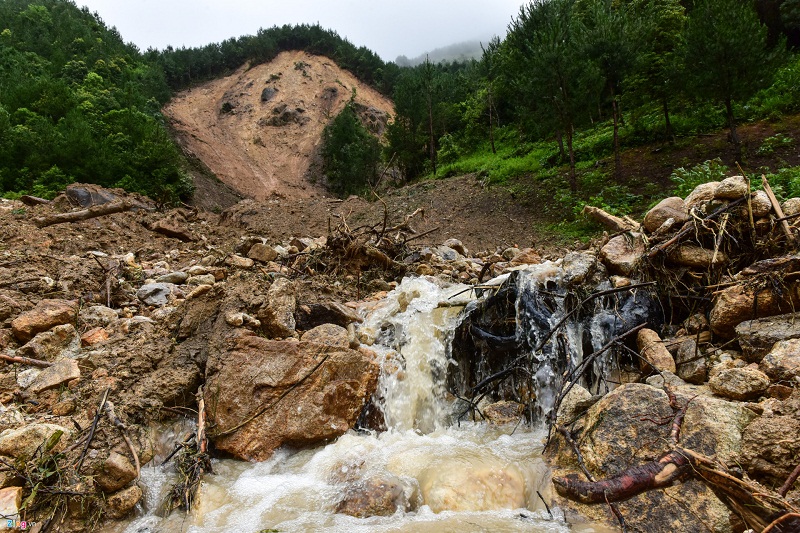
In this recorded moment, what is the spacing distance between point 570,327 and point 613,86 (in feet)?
45.4

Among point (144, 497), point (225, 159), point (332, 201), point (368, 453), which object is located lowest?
point (368, 453)

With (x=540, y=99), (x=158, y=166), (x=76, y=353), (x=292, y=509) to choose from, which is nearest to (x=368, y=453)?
(x=292, y=509)

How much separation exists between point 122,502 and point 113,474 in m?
0.21

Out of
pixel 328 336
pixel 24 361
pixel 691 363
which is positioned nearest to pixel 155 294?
pixel 24 361

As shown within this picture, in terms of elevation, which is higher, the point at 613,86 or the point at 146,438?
the point at 613,86

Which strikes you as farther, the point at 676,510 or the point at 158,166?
the point at 158,166

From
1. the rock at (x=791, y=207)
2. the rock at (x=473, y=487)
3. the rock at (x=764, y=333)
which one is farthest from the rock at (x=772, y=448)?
the rock at (x=791, y=207)

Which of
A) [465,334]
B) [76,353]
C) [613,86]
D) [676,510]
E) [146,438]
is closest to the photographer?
[676,510]

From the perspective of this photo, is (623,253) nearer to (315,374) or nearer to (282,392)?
(315,374)

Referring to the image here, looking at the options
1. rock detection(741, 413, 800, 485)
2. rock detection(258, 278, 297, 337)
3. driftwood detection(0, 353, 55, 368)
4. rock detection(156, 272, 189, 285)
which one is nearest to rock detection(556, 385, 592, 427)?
rock detection(741, 413, 800, 485)

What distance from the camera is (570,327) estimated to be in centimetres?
461

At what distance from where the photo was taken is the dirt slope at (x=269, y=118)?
122ft

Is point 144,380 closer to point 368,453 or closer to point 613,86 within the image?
point 368,453

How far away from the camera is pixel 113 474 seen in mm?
2955
